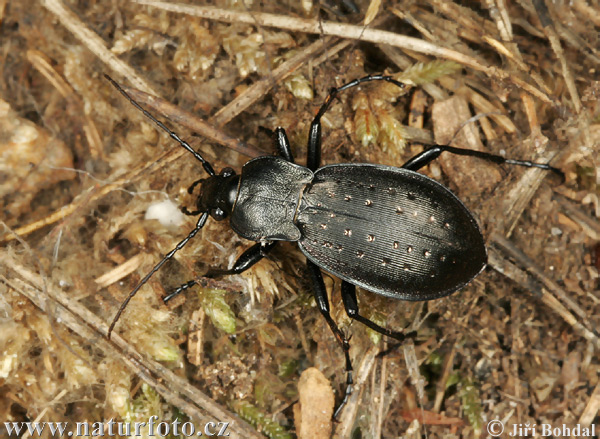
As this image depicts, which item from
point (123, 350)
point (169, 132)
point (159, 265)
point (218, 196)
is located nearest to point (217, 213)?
point (218, 196)

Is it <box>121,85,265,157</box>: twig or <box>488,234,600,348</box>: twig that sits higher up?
<box>121,85,265,157</box>: twig

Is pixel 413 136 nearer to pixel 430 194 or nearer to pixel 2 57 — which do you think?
pixel 430 194

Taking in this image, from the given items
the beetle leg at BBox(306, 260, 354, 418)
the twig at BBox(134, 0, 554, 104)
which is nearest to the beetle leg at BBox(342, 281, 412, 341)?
the beetle leg at BBox(306, 260, 354, 418)

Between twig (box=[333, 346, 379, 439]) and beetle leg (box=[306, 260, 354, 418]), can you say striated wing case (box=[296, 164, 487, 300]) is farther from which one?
twig (box=[333, 346, 379, 439])

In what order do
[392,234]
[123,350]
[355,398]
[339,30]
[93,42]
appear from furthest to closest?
[93,42]
[339,30]
[355,398]
[123,350]
[392,234]

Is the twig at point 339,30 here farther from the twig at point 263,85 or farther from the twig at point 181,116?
the twig at point 181,116

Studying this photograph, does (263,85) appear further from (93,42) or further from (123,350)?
(123,350)

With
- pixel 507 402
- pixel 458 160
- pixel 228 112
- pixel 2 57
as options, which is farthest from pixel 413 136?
pixel 2 57
